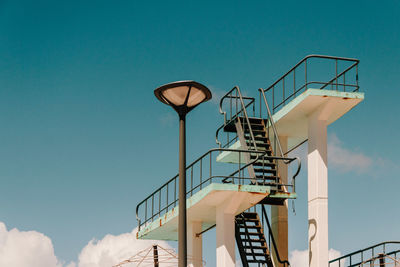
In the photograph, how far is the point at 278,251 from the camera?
27188mm

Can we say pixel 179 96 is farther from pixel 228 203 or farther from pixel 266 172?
pixel 266 172

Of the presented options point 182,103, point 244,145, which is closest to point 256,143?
point 244,145

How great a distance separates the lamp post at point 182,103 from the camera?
14.7 metres

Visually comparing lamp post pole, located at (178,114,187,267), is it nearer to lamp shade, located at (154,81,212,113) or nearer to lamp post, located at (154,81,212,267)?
lamp post, located at (154,81,212,267)

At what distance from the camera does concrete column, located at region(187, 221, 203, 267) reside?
27.6 m

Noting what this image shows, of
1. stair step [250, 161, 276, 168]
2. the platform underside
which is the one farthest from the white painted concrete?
stair step [250, 161, 276, 168]

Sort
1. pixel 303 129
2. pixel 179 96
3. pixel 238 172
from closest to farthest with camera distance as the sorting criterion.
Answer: pixel 179 96 → pixel 238 172 → pixel 303 129

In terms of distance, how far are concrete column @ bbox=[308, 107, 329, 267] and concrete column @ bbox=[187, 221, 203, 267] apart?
4.90 m

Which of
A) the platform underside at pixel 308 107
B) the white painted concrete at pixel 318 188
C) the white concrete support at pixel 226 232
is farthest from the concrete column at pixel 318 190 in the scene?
the white concrete support at pixel 226 232

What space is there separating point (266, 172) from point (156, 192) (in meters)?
4.61

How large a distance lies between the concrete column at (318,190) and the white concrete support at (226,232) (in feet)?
8.75

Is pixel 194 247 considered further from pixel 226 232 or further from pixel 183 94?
pixel 183 94

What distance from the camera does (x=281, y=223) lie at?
2772 cm

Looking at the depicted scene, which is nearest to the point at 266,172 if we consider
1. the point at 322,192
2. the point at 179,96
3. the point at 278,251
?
the point at 322,192
